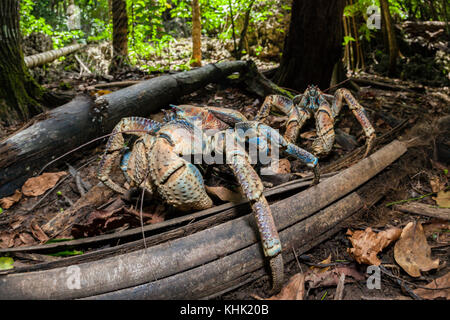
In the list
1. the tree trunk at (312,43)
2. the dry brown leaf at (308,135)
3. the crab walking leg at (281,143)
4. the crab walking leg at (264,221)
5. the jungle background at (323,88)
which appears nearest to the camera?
the crab walking leg at (264,221)

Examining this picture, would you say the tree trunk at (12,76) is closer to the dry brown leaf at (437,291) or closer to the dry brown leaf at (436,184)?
the dry brown leaf at (437,291)

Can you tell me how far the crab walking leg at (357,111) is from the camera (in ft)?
8.84

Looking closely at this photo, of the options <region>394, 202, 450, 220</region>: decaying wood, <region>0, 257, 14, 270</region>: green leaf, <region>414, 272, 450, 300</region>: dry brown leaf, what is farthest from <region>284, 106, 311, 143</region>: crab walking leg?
<region>0, 257, 14, 270</region>: green leaf

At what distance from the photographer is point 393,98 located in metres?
4.14

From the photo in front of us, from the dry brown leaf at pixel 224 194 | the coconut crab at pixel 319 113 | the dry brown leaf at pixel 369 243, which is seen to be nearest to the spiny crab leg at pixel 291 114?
the coconut crab at pixel 319 113

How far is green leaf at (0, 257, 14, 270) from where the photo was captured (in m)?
1.55

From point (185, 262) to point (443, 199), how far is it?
2.05 m

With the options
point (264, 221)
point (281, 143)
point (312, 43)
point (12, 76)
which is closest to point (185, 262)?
point (264, 221)

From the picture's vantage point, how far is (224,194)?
78.5 inches

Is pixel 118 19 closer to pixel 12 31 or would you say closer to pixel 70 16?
pixel 12 31

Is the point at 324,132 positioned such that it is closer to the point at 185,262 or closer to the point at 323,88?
the point at 323,88

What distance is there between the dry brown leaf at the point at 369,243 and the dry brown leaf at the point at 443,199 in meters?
0.62
